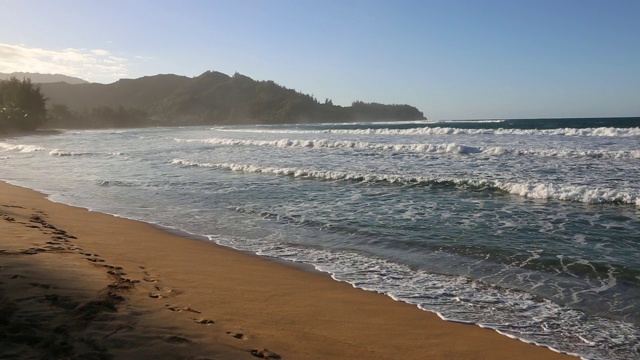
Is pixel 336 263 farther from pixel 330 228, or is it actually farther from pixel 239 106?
pixel 239 106

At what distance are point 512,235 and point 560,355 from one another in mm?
4394

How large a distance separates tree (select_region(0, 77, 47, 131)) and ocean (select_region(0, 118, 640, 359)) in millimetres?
50683

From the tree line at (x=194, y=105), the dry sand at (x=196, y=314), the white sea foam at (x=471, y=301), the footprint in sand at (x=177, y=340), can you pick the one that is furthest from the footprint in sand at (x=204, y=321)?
the tree line at (x=194, y=105)

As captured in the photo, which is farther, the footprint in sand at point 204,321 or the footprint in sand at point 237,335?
the footprint in sand at point 204,321

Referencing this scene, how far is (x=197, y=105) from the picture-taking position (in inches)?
6132

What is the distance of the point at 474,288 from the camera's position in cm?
568

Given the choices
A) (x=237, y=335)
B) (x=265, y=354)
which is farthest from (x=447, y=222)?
(x=265, y=354)

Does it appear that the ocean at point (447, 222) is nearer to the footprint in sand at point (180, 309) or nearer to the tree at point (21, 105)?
the footprint in sand at point (180, 309)

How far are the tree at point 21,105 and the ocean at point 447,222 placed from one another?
166 feet

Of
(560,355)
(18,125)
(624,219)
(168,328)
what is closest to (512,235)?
(624,219)

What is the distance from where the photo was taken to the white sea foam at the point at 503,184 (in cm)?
1095

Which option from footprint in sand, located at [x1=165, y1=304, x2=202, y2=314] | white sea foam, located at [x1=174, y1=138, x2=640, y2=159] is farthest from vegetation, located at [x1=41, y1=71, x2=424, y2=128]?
footprint in sand, located at [x1=165, y1=304, x2=202, y2=314]

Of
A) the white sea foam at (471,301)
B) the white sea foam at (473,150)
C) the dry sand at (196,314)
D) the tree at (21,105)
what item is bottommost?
the white sea foam at (471,301)

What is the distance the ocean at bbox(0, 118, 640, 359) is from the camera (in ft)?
16.8
